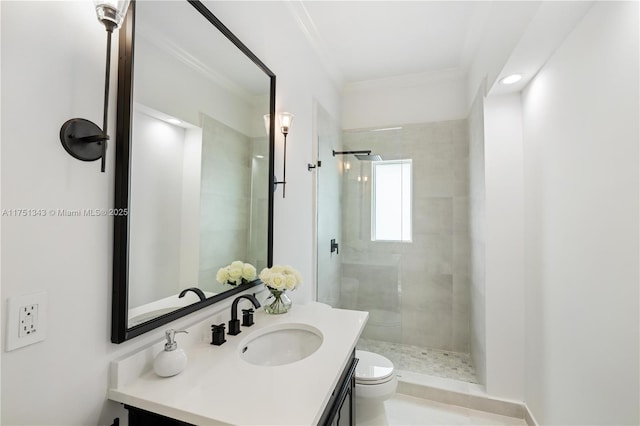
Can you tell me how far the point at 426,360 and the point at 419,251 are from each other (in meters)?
0.99

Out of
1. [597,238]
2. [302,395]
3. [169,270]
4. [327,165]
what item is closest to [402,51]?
[327,165]

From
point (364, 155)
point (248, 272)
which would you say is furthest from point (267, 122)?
point (364, 155)

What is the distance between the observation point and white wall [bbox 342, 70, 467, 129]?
2887 mm

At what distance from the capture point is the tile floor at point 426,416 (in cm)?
197

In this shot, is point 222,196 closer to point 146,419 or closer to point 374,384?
point 146,419

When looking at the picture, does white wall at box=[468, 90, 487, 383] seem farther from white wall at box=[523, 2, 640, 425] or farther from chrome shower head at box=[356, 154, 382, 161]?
chrome shower head at box=[356, 154, 382, 161]

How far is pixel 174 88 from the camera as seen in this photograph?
1.09m

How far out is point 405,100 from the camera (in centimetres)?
304

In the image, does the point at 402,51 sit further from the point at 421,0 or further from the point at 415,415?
the point at 415,415

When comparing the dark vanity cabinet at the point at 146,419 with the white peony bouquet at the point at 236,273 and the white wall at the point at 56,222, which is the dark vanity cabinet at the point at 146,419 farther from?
the white peony bouquet at the point at 236,273

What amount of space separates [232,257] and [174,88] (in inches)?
29.4

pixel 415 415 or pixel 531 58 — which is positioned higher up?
pixel 531 58

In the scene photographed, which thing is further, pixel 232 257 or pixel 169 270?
pixel 232 257

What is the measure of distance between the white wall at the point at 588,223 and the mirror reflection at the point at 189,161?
149 centimetres
